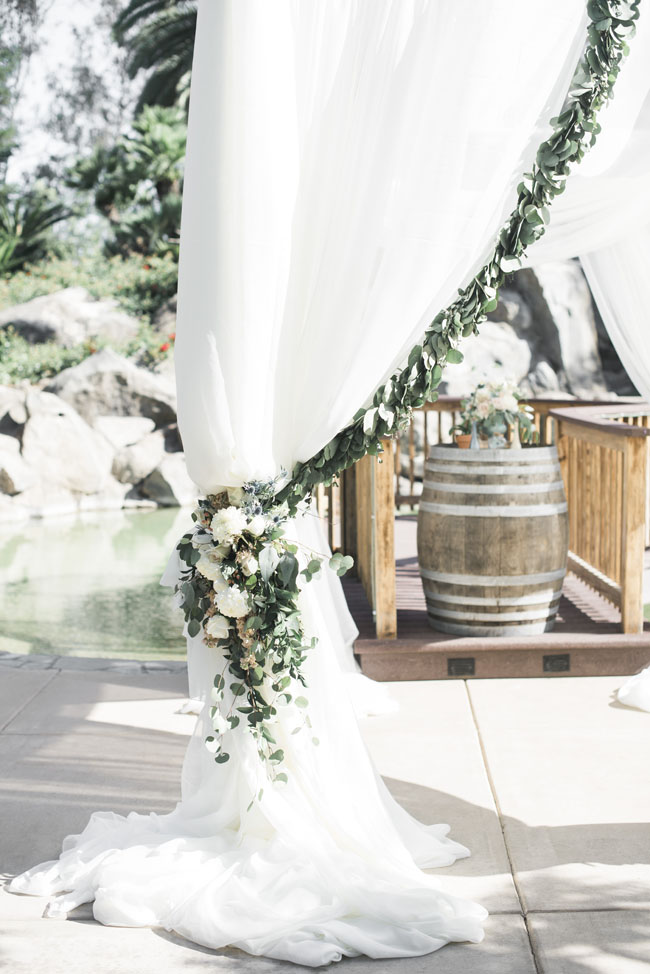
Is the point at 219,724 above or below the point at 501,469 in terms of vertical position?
below

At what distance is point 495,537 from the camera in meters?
4.86

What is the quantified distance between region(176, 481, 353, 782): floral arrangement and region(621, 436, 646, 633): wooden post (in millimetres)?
2379

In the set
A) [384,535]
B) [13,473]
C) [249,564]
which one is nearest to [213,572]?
[249,564]

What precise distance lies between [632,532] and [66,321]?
45.0 ft

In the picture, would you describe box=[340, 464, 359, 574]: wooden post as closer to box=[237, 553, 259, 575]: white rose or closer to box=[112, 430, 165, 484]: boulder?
box=[237, 553, 259, 575]: white rose

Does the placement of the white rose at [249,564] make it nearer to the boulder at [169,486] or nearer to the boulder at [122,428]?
the boulder at [169,486]

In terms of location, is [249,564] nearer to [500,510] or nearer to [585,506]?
[500,510]

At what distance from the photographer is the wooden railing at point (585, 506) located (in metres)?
4.87

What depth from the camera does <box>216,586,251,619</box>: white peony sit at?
2818 mm

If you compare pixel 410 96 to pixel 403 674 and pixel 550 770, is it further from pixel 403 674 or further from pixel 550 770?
pixel 403 674

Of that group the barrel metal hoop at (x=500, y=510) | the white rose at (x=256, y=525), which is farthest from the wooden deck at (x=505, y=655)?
the white rose at (x=256, y=525)

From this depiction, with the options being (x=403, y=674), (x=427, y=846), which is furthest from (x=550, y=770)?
(x=403, y=674)

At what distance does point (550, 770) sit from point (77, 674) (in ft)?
8.19

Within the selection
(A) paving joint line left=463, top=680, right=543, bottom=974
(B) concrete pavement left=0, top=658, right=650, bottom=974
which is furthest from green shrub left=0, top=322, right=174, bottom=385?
(A) paving joint line left=463, top=680, right=543, bottom=974
